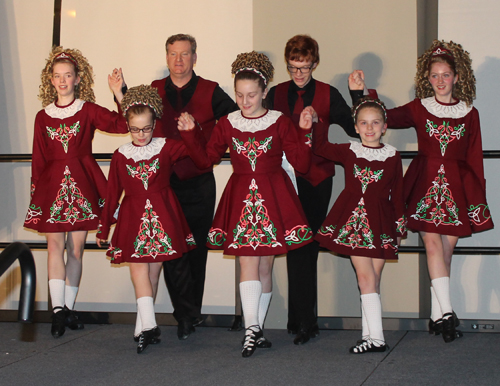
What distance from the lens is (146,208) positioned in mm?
3277

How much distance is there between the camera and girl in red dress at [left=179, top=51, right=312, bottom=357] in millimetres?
3123

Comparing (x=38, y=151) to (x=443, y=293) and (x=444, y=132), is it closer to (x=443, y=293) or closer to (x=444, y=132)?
(x=444, y=132)

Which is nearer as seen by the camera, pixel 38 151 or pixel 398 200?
pixel 398 200

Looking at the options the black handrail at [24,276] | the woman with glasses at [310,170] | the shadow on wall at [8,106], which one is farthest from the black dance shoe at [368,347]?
the shadow on wall at [8,106]

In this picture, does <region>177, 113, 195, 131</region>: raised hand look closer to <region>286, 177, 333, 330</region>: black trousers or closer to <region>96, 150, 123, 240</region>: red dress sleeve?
<region>96, 150, 123, 240</region>: red dress sleeve

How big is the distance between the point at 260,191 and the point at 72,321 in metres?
1.43

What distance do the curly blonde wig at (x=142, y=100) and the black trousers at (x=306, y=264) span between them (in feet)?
2.91

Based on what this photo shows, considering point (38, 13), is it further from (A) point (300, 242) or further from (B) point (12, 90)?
(A) point (300, 242)

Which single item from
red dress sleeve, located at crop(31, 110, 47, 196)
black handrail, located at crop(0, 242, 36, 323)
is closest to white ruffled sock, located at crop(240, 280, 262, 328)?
red dress sleeve, located at crop(31, 110, 47, 196)

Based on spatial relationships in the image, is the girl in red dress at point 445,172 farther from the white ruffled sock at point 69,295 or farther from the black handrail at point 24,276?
the black handrail at point 24,276

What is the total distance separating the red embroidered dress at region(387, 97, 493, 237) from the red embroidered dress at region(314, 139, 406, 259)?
8.1 inches

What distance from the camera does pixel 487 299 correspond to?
370 centimetres

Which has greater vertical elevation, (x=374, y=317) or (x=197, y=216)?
(x=197, y=216)

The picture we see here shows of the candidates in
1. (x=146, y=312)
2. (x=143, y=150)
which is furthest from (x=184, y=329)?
(x=143, y=150)
